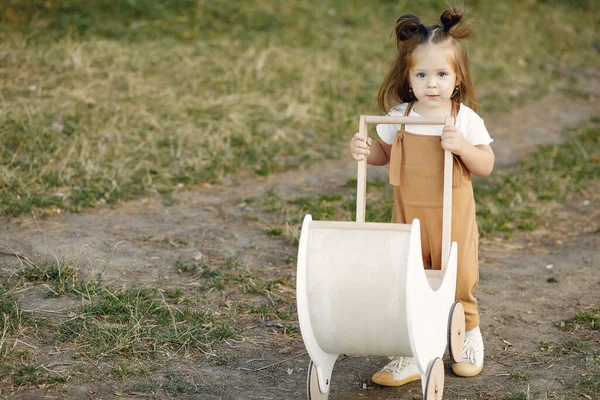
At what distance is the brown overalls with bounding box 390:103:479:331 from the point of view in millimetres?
3527

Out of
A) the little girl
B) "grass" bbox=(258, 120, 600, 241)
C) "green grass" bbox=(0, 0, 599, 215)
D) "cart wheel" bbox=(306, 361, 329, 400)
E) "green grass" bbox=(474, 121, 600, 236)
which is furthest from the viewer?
"green grass" bbox=(0, 0, 599, 215)

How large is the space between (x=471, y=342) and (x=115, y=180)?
3.15m

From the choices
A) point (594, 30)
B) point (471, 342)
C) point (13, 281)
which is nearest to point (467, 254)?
point (471, 342)

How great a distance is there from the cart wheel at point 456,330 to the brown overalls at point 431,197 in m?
0.24

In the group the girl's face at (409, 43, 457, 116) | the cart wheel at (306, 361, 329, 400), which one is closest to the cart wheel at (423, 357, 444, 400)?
the cart wheel at (306, 361, 329, 400)

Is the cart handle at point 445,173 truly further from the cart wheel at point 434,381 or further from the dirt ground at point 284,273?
the dirt ground at point 284,273

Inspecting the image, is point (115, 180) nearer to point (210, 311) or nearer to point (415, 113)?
point (210, 311)

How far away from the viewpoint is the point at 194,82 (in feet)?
26.3

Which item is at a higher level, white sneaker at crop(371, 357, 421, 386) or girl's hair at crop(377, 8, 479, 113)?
girl's hair at crop(377, 8, 479, 113)

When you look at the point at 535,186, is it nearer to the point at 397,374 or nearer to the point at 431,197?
the point at 431,197

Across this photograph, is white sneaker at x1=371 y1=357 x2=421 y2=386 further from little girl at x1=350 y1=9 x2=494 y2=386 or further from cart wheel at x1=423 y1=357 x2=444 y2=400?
cart wheel at x1=423 y1=357 x2=444 y2=400

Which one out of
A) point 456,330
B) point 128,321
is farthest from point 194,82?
point 456,330

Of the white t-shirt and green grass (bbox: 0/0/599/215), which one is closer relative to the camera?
the white t-shirt

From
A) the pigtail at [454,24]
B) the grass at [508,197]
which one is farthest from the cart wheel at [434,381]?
the grass at [508,197]
